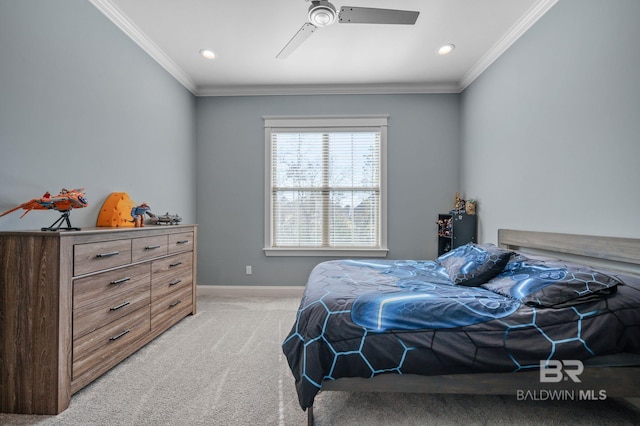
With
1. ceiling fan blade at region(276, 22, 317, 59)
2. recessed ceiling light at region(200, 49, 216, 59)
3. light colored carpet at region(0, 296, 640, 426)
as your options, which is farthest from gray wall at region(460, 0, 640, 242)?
recessed ceiling light at region(200, 49, 216, 59)

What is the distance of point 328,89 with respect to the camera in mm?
3863

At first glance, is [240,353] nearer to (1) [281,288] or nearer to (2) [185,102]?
(1) [281,288]

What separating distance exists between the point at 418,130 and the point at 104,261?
366 cm

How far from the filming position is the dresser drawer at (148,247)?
2201 millimetres

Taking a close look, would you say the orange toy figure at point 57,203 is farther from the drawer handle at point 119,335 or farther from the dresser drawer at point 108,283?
the drawer handle at point 119,335

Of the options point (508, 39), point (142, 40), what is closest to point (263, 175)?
point (142, 40)

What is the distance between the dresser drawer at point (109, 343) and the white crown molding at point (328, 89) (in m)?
2.89

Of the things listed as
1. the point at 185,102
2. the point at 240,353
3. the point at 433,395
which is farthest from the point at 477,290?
the point at 185,102

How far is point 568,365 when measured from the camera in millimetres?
1396

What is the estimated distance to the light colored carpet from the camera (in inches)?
60.3

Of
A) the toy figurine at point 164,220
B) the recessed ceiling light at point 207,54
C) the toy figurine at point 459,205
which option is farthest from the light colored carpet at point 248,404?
the recessed ceiling light at point 207,54

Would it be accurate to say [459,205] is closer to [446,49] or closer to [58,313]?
[446,49]

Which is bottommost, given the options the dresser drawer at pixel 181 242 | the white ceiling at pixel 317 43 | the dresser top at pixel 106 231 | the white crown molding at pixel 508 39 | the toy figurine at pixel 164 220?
the dresser drawer at pixel 181 242

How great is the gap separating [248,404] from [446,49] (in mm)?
3543
